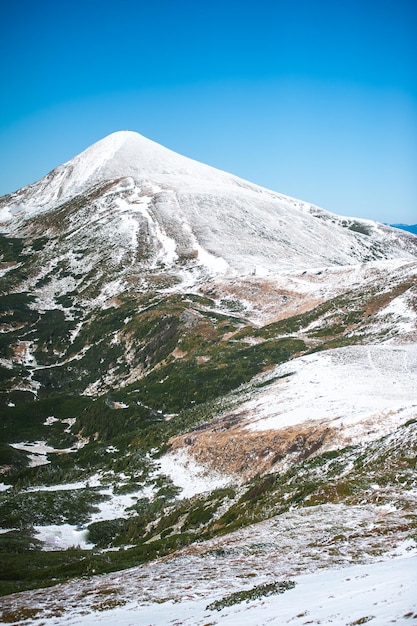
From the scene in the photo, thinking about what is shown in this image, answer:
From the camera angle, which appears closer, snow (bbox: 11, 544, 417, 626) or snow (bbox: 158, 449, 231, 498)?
snow (bbox: 11, 544, 417, 626)

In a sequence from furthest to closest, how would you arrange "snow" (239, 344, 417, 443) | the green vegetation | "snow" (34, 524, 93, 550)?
"snow" (239, 344, 417, 443) → "snow" (34, 524, 93, 550) → the green vegetation

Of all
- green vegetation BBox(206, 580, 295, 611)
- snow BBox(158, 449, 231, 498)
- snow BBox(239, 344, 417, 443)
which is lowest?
snow BBox(158, 449, 231, 498)

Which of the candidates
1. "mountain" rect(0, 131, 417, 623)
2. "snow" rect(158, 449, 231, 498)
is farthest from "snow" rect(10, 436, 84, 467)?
"snow" rect(158, 449, 231, 498)

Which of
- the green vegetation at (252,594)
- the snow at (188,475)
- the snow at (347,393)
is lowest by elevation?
the snow at (188,475)

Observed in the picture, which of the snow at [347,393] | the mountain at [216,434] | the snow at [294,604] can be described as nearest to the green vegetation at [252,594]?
the snow at [294,604]

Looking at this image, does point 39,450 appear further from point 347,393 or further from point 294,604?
point 294,604

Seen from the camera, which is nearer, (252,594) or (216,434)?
(252,594)

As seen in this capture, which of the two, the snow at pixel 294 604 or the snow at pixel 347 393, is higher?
the snow at pixel 294 604

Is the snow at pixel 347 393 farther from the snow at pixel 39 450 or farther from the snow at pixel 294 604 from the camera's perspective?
→ the snow at pixel 39 450

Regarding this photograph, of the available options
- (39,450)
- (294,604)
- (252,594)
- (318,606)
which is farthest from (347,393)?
(39,450)

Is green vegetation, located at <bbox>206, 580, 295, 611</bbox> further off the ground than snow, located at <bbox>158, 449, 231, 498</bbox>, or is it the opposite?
green vegetation, located at <bbox>206, 580, 295, 611</bbox>

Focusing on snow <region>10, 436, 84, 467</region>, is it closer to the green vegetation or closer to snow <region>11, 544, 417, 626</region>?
snow <region>11, 544, 417, 626</region>

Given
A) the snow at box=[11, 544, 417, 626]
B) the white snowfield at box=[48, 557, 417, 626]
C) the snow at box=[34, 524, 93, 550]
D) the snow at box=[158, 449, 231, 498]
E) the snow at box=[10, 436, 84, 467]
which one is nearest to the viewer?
the white snowfield at box=[48, 557, 417, 626]
